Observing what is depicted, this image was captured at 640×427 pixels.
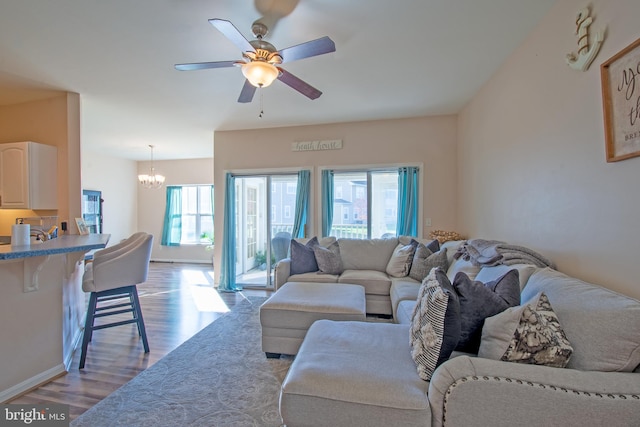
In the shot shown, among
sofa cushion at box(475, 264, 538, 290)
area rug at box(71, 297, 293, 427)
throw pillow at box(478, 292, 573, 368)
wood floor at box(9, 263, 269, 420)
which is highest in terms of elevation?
sofa cushion at box(475, 264, 538, 290)

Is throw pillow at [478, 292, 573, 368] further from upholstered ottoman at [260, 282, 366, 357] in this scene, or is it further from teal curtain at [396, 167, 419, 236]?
teal curtain at [396, 167, 419, 236]

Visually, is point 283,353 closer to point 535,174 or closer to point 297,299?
point 297,299

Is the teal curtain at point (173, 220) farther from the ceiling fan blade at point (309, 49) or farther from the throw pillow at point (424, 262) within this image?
the ceiling fan blade at point (309, 49)

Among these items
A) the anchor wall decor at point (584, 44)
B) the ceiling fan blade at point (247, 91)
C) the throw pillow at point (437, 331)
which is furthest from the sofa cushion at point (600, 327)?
the ceiling fan blade at point (247, 91)

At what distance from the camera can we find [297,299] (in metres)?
2.58

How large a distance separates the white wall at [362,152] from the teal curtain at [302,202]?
10 cm

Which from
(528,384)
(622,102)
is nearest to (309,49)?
(622,102)

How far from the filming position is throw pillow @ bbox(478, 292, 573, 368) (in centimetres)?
123

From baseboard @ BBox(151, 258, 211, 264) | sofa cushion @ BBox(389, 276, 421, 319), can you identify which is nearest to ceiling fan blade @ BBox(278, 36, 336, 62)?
sofa cushion @ BBox(389, 276, 421, 319)

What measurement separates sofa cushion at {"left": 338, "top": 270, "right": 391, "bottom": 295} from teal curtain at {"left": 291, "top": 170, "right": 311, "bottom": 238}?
1.40 meters

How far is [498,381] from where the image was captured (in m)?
1.13

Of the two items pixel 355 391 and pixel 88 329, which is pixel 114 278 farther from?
pixel 355 391

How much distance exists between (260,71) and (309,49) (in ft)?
1.26

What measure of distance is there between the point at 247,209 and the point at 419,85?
138 inches
